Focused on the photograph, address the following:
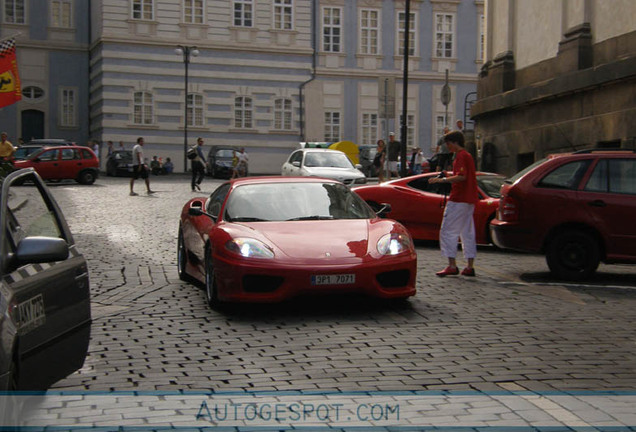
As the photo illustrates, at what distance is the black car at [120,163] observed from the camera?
1741 inches

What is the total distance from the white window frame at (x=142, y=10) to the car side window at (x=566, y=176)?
138 ft

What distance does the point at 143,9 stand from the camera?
→ 5112cm

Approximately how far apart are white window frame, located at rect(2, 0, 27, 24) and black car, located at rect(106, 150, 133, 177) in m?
13.1

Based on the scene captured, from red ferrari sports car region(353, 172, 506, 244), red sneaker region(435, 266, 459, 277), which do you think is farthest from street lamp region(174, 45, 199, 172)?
red sneaker region(435, 266, 459, 277)

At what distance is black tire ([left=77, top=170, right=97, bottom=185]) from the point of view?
119 feet

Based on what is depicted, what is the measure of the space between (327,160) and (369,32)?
2907 cm

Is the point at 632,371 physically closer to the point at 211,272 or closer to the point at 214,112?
the point at 211,272

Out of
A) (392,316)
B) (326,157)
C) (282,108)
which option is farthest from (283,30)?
(392,316)

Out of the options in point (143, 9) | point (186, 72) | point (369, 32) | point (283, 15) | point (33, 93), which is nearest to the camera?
point (186, 72)

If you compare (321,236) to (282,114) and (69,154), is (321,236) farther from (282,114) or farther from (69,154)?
(282,114)

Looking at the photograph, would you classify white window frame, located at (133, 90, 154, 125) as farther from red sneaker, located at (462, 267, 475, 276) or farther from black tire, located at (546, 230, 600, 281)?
black tire, located at (546, 230, 600, 281)

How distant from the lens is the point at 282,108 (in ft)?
179

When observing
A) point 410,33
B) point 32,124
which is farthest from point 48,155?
point 410,33

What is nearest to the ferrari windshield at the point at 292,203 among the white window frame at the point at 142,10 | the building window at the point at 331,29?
the white window frame at the point at 142,10
